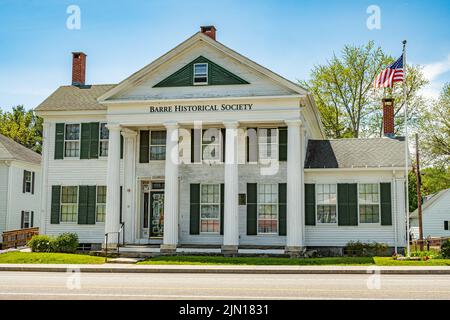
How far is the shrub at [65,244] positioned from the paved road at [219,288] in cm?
872

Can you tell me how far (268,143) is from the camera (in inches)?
1007

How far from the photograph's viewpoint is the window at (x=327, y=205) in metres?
25.1

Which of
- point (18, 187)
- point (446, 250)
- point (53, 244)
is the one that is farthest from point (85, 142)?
point (446, 250)

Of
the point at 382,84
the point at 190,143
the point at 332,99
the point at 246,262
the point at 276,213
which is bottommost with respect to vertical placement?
the point at 246,262

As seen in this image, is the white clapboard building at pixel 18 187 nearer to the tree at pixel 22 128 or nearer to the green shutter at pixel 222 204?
the green shutter at pixel 222 204

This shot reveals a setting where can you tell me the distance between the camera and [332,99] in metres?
46.6

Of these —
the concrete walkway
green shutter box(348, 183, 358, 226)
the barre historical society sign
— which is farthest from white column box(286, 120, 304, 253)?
the concrete walkway

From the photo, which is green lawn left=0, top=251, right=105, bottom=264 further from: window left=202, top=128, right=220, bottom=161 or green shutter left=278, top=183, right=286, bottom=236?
green shutter left=278, top=183, right=286, bottom=236

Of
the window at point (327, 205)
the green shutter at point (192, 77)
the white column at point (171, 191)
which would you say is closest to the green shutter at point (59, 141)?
the green shutter at point (192, 77)

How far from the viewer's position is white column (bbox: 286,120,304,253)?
23281 millimetres

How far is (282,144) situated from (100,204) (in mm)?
9086
